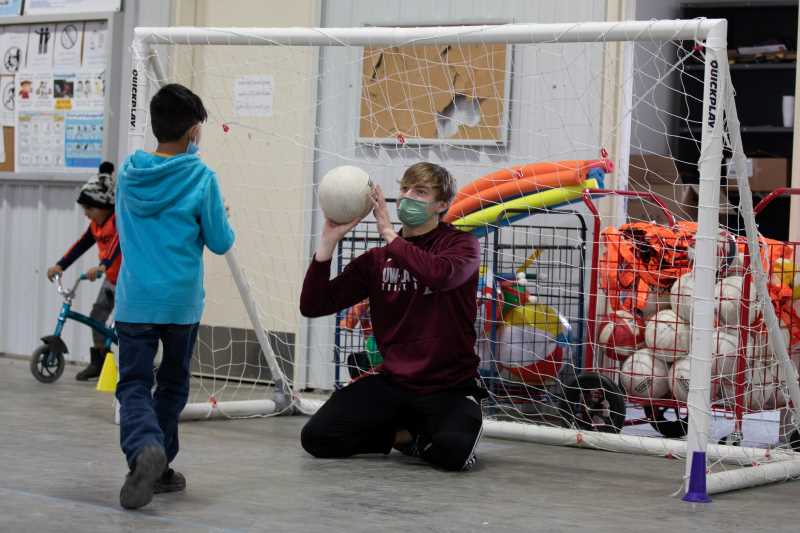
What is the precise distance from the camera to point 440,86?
23.0 ft

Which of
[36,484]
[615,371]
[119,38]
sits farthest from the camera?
[119,38]

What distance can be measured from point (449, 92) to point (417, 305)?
86.6 inches

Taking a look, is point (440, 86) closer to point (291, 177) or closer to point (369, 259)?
point (291, 177)

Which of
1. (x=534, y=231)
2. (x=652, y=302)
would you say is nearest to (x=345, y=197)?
(x=652, y=302)

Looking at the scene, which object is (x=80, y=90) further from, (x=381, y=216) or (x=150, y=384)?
(x=150, y=384)

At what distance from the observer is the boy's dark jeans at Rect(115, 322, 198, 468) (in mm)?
3965

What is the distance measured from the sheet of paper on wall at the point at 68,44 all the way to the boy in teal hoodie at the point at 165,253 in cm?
448

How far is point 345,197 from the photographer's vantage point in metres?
4.87

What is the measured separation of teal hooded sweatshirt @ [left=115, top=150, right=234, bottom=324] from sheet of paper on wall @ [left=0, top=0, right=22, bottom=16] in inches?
199

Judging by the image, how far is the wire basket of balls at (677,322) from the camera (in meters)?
5.52

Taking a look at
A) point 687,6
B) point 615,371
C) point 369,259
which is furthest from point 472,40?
point 687,6

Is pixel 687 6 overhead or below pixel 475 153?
overhead

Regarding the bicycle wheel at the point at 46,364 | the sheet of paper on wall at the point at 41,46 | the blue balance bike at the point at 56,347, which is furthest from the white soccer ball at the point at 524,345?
the sheet of paper on wall at the point at 41,46

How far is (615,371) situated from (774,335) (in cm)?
91
